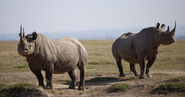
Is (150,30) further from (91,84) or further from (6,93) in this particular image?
(6,93)

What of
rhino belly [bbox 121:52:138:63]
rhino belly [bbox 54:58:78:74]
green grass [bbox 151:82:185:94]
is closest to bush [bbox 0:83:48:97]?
rhino belly [bbox 54:58:78:74]

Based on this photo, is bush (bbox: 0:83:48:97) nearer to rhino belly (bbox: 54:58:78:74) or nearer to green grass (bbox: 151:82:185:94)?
rhino belly (bbox: 54:58:78:74)

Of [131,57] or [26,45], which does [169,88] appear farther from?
[131,57]

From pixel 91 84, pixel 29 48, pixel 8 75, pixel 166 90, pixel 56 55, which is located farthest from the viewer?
pixel 8 75

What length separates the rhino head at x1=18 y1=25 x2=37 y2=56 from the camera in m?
11.6

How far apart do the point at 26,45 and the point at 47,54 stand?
0.91m

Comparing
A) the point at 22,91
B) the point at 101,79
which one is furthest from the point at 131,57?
the point at 22,91

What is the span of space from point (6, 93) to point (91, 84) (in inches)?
207

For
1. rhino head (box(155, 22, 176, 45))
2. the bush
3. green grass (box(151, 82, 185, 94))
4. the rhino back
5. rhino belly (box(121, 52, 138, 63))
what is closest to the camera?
green grass (box(151, 82, 185, 94))

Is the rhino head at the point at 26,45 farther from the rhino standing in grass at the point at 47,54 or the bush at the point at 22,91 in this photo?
the bush at the point at 22,91

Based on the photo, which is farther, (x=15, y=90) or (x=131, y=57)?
(x=131, y=57)

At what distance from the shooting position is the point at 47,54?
40.6ft

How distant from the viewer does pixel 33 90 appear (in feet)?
36.3

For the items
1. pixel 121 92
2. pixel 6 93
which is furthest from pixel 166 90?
pixel 6 93
